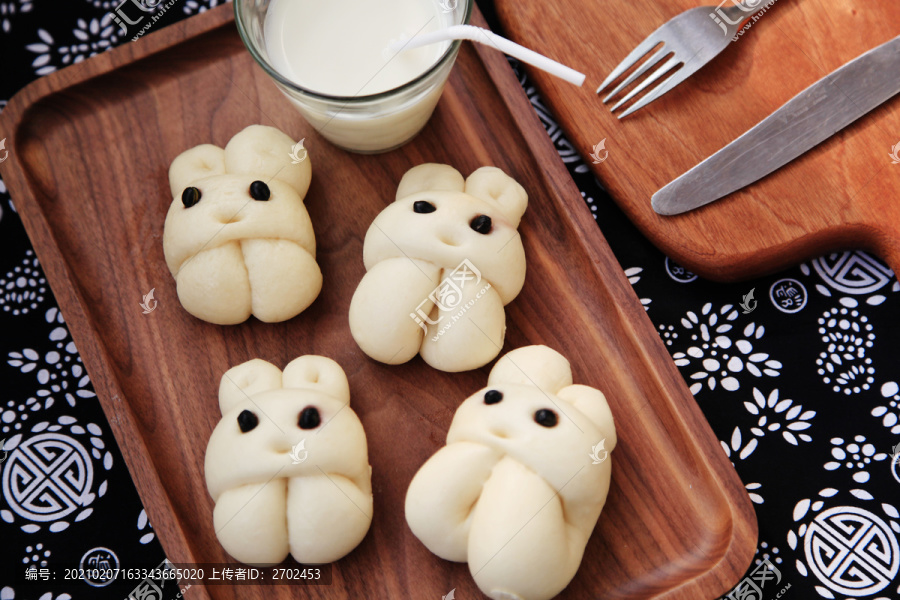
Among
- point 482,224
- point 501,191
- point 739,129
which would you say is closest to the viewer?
point 482,224

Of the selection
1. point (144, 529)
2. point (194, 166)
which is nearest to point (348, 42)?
point (194, 166)

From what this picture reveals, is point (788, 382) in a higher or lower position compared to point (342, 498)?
lower

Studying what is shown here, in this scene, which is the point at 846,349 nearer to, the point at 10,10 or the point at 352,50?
the point at 352,50

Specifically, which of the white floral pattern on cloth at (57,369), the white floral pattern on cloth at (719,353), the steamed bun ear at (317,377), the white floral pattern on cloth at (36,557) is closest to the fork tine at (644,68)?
the white floral pattern on cloth at (719,353)

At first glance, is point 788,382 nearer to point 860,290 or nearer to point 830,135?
point 860,290

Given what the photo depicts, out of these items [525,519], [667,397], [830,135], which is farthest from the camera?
[830,135]

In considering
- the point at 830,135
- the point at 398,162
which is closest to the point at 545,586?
the point at 398,162

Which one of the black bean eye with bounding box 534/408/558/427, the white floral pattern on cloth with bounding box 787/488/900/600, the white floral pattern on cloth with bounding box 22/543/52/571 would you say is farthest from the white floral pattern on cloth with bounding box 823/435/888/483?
the white floral pattern on cloth with bounding box 22/543/52/571
